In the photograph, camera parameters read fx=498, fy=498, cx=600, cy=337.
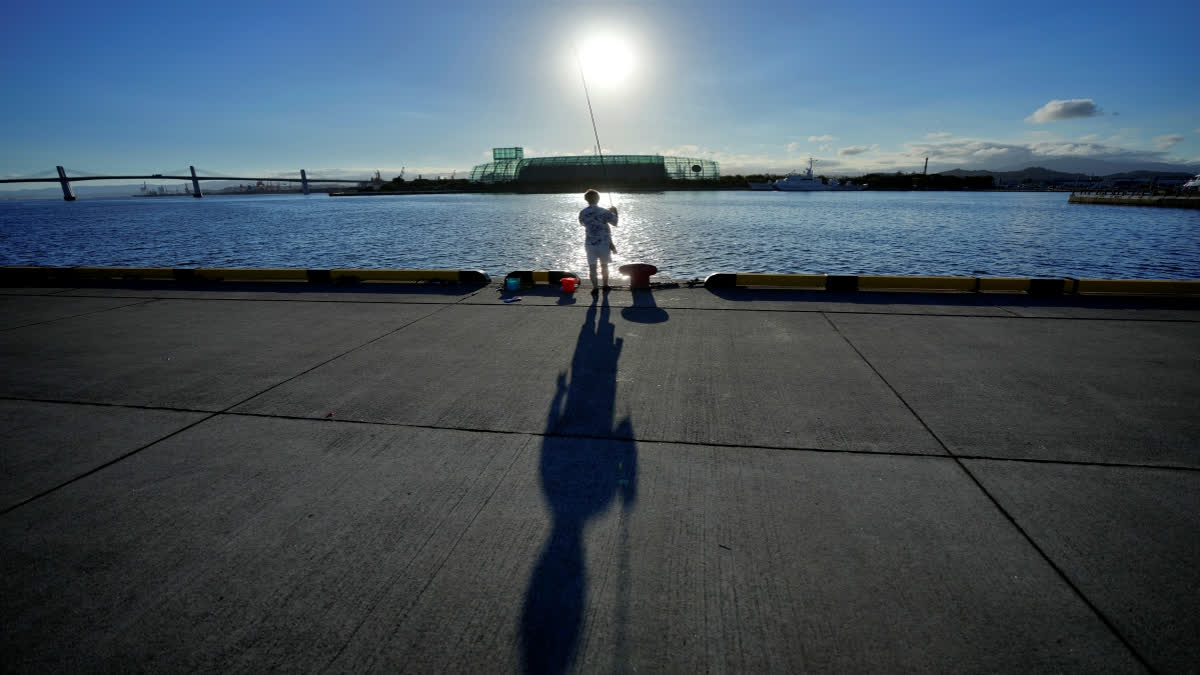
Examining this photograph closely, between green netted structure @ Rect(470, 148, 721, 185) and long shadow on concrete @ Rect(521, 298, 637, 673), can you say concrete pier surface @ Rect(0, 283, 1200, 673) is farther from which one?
green netted structure @ Rect(470, 148, 721, 185)

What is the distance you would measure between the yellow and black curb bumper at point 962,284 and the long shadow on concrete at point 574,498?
4.68m

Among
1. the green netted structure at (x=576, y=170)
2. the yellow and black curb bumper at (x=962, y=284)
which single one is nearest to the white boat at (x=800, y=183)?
the green netted structure at (x=576, y=170)

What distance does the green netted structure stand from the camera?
156 metres

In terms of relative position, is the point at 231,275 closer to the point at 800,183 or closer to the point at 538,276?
the point at 538,276

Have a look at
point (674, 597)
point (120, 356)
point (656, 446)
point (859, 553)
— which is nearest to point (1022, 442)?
point (859, 553)

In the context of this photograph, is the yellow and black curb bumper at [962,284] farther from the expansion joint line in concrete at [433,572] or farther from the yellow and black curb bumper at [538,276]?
the expansion joint line in concrete at [433,572]

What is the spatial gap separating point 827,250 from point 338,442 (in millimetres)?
25769

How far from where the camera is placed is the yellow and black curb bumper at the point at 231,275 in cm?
1009

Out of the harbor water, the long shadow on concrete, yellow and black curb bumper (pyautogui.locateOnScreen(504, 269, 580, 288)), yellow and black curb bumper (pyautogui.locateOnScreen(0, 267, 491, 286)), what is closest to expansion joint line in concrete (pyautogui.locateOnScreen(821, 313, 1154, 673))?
the long shadow on concrete

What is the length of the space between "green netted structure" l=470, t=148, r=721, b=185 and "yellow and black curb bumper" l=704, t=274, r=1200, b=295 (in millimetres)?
147715

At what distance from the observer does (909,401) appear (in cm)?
446

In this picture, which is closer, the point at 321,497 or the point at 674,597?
the point at 674,597

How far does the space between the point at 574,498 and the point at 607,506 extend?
221mm

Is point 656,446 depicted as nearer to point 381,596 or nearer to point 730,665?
point 730,665
